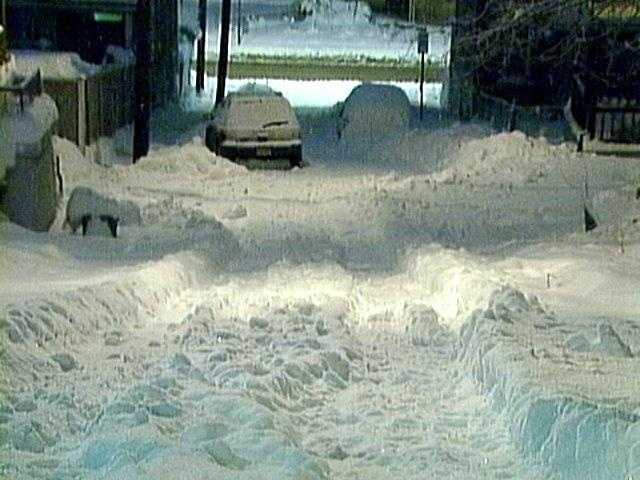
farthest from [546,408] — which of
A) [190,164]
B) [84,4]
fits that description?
[84,4]

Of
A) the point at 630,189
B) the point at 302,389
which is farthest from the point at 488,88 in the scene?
the point at 302,389

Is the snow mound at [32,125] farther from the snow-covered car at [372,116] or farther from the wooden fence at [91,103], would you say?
the snow-covered car at [372,116]

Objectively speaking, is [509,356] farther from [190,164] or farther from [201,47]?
[201,47]

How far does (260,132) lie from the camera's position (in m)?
24.8

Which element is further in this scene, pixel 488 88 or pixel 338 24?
pixel 338 24

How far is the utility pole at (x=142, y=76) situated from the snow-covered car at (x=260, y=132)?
1715mm

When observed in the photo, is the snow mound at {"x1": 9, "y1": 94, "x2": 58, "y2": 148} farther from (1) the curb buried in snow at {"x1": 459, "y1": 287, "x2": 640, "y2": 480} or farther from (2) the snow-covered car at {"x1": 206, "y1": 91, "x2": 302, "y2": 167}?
(2) the snow-covered car at {"x1": 206, "y1": 91, "x2": 302, "y2": 167}

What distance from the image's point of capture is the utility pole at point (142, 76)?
23328mm

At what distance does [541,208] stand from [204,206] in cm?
516

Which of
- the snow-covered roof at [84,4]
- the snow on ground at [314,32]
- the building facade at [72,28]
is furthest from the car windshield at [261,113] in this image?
the snow on ground at [314,32]

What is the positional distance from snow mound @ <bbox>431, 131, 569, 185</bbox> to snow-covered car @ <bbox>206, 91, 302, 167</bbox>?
10.6 ft

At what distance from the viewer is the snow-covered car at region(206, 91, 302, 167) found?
24656 millimetres

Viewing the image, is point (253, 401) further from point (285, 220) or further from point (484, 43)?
point (285, 220)

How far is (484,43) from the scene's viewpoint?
14523mm
